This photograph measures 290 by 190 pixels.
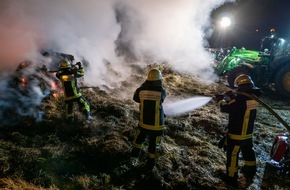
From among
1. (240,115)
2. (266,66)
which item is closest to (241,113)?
(240,115)

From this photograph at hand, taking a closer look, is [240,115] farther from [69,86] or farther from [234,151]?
[69,86]

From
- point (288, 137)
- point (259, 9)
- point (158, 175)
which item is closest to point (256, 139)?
point (288, 137)

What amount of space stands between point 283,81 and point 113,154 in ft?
31.3

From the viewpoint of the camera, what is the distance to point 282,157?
5.12 metres

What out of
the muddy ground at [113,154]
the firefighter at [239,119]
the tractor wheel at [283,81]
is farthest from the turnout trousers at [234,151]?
the tractor wheel at [283,81]

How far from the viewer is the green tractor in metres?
11.4

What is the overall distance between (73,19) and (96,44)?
185cm

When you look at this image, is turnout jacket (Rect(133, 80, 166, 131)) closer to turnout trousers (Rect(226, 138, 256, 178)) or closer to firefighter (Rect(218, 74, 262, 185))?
firefighter (Rect(218, 74, 262, 185))

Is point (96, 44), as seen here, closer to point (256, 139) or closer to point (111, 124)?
point (111, 124)

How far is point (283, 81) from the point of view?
37.7 feet

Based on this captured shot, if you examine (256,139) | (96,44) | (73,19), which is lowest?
(256,139)

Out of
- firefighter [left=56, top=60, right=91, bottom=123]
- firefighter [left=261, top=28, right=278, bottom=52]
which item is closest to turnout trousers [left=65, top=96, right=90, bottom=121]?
firefighter [left=56, top=60, right=91, bottom=123]

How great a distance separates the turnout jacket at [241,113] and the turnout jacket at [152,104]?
3.90 feet

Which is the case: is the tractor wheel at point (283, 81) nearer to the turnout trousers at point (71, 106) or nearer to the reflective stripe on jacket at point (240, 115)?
the reflective stripe on jacket at point (240, 115)
